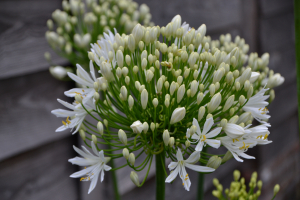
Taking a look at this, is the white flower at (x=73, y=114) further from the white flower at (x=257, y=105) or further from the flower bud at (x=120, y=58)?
the white flower at (x=257, y=105)

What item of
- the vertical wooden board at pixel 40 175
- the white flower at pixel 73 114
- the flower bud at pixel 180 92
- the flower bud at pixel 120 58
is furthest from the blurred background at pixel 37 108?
the flower bud at pixel 180 92

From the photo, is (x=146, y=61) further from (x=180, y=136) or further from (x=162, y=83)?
(x=180, y=136)

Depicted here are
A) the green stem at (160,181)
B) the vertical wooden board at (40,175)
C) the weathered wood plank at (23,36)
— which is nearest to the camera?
the green stem at (160,181)

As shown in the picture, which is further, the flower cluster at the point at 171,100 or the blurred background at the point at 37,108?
the blurred background at the point at 37,108

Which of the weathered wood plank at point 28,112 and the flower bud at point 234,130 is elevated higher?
the weathered wood plank at point 28,112

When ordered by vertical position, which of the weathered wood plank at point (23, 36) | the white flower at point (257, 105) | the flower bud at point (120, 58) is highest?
the weathered wood plank at point (23, 36)

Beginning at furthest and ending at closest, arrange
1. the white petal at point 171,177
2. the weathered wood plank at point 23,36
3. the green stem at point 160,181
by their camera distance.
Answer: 1. the weathered wood plank at point 23,36
2. the green stem at point 160,181
3. the white petal at point 171,177

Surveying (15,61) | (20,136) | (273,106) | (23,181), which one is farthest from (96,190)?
(273,106)
